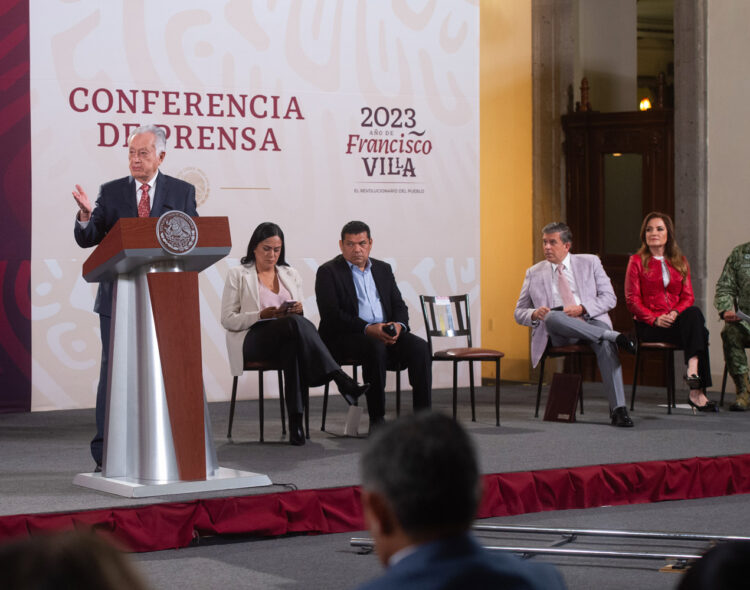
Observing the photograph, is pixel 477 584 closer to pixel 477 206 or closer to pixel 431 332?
pixel 431 332

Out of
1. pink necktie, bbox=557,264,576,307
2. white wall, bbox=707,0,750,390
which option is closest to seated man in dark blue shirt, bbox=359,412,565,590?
pink necktie, bbox=557,264,576,307

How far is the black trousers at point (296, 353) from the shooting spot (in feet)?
16.9

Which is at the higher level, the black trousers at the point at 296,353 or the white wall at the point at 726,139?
the white wall at the point at 726,139

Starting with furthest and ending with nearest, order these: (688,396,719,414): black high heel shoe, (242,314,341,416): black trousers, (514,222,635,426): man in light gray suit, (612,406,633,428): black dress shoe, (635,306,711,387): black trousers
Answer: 1. (688,396,719,414): black high heel shoe
2. (635,306,711,387): black trousers
3. (514,222,635,426): man in light gray suit
4. (612,406,633,428): black dress shoe
5. (242,314,341,416): black trousers

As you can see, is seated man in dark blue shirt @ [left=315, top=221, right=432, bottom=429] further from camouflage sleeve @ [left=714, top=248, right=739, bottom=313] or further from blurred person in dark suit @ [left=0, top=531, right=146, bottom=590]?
blurred person in dark suit @ [left=0, top=531, right=146, bottom=590]

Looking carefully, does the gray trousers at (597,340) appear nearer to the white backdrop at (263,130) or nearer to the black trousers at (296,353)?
the black trousers at (296,353)

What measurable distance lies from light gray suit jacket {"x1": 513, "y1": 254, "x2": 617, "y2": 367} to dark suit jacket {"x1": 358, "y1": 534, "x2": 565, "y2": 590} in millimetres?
5229

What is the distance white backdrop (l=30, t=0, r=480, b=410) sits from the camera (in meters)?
6.90

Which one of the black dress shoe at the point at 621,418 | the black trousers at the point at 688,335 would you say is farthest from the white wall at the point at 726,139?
the black dress shoe at the point at 621,418

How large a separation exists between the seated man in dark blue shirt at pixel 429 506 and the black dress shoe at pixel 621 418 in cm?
493

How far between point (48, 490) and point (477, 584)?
130 inches

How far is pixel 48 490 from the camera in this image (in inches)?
158

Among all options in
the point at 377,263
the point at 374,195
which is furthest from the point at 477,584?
the point at 374,195

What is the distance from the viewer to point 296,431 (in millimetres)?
5172
